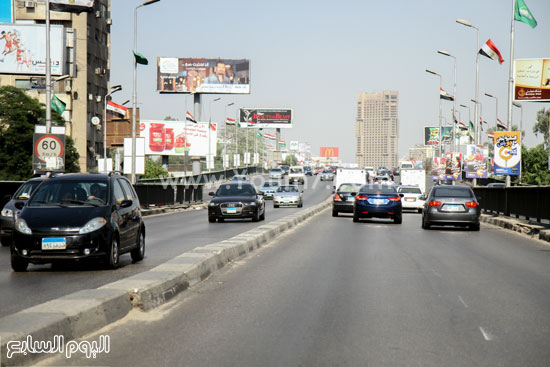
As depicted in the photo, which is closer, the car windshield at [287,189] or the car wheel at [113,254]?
the car wheel at [113,254]

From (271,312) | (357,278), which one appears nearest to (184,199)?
(357,278)

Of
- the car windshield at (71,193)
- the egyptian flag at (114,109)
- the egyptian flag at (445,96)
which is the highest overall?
the egyptian flag at (445,96)

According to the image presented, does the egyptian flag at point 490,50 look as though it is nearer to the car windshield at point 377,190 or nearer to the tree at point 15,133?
the car windshield at point 377,190

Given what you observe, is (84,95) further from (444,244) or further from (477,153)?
(444,244)

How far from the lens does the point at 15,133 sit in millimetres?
63906

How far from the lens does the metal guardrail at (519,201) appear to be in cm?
2583

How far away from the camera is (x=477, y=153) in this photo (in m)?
56.3

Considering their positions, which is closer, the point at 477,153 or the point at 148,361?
the point at 148,361

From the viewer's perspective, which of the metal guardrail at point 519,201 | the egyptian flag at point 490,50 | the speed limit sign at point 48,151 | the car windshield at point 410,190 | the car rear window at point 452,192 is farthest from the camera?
the car windshield at point 410,190

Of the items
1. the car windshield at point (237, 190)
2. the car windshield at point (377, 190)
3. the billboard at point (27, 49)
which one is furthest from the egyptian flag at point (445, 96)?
the car windshield at point (237, 190)

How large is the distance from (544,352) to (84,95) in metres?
79.9

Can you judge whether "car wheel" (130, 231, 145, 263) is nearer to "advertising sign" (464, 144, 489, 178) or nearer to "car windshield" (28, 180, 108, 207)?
"car windshield" (28, 180, 108, 207)

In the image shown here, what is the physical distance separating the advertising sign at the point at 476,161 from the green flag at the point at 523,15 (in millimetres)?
→ 20428

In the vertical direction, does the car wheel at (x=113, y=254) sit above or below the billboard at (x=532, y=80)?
below
